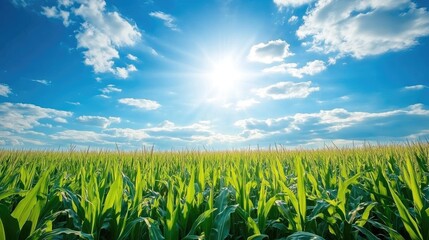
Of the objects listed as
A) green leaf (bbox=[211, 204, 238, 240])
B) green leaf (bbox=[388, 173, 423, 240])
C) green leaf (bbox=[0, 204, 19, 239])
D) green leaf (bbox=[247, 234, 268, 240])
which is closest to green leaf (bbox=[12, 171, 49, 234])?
green leaf (bbox=[0, 204, 19, 239])

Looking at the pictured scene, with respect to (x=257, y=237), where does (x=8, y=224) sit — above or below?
above

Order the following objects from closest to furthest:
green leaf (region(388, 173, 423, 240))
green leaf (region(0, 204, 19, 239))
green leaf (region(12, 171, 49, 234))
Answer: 1. green leaf (region(0, 204, 19, 239))
2. green leaf (region(12, 171, 49, 234))
3. green leaf (region(388, 173, 423, 240))

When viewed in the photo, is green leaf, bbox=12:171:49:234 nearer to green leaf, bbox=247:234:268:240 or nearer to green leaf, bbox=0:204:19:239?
green leaf, bbox=0:204:19:239

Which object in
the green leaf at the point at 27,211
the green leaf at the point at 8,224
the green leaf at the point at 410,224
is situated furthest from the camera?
the green leaf at the point at 410,224

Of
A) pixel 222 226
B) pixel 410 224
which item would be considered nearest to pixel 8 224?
pixel 222 226

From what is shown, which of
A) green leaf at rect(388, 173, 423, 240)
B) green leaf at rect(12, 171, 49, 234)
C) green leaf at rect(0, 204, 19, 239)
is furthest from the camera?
green leaf at rect(388, 173, 423, 240)

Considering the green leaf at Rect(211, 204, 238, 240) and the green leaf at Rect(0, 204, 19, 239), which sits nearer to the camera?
the green leaf at Rect(0, 204, 19, 239)

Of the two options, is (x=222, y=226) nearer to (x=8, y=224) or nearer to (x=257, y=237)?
(x=257, y=237)

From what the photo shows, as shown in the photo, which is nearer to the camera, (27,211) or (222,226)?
(27,211)

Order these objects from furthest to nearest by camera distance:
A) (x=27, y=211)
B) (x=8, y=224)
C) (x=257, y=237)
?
1. (x=257, y=237)
2. (x=27, y=211)
3. (x=8, y=224)

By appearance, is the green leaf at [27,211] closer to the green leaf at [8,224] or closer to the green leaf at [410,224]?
the green leaf at [8,224]

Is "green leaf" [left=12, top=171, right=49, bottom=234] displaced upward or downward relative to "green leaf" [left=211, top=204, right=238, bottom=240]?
upward

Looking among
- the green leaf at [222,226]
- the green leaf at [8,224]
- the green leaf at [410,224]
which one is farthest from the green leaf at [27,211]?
the green leaf at [410,224]

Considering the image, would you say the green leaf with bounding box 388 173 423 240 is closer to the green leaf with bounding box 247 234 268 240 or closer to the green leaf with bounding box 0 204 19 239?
the green leaf with bounding box 247 234 268 240
